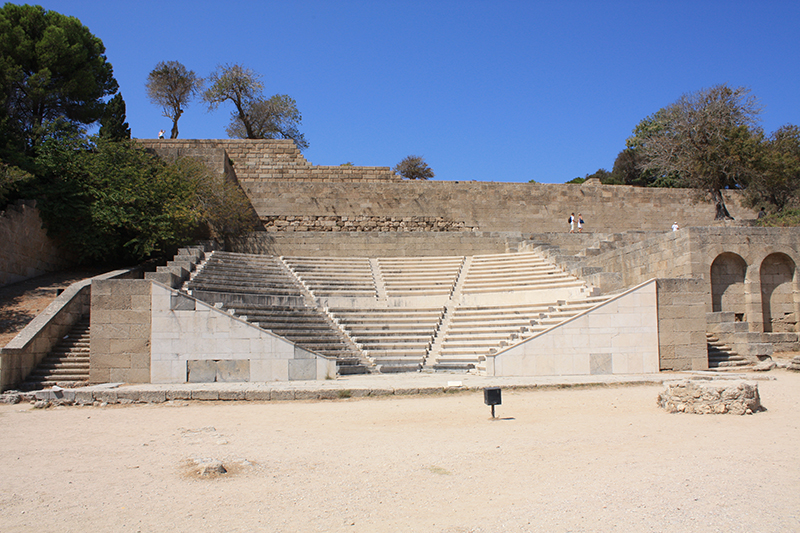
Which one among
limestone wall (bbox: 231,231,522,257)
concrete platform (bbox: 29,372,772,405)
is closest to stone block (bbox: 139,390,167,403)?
concrete platform (bbox: 29,372,772,405)

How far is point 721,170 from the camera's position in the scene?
2130 cm

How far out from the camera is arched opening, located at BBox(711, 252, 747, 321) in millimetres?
14391

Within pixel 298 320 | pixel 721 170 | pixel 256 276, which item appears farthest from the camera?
pixel 721 170

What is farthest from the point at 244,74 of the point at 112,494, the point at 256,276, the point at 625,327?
the point at 112,494

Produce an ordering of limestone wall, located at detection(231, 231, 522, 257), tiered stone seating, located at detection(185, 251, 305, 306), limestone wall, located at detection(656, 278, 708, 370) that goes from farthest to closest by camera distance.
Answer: limestone wall, located at detection(231, 231, 522, 257) → tiered stone seating, located at detection(185, 251, 305, 306) → limestone wall, located at detection(656, 278, 708, 370)

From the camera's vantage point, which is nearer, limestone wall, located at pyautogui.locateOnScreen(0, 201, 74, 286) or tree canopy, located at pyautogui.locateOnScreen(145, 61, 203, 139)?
limestone wall, located at pyautogui.locateOnScreen(0, 201, 74, 286)

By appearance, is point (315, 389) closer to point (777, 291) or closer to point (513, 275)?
point (513, 275)

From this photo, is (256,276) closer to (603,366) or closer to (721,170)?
(603,366)

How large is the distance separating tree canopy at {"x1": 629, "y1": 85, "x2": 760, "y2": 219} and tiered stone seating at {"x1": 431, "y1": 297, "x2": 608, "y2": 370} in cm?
1175

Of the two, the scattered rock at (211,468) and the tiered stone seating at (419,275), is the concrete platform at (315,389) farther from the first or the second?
the tiered stone seating at (419,275)

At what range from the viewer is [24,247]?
16.0 metres

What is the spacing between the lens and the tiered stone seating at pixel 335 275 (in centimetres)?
1581

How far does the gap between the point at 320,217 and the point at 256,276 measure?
7.99 meters

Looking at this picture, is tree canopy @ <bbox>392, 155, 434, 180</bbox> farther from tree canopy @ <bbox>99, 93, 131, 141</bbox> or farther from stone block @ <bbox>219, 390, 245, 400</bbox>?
stone block @ <bbox>219, 390, 245, 400</bbox>
